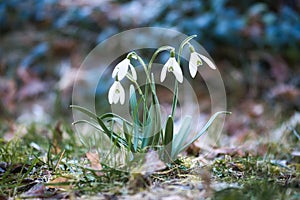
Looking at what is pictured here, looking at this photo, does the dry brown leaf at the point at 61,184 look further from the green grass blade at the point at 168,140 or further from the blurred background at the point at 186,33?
the blurred background at the point at 186,33

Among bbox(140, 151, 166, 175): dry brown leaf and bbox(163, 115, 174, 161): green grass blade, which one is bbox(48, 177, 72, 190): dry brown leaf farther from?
bbox(163, 115, 174, 161): green grass blade

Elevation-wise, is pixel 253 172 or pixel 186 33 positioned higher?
pixel 186 33

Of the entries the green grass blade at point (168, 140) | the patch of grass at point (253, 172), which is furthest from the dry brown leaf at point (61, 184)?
the patch of grass at point (253, 172)

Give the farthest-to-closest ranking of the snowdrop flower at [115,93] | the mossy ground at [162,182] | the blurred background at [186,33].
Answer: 1. the blurred background at [186,33]
2. the snowdrop flower at [115,93]
3. the mossy ground at [162,182]

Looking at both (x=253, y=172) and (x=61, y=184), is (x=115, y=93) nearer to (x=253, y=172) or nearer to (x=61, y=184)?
(x=61, y=184)

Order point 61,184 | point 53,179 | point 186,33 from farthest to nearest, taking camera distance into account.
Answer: point 186,33 → point 53,179 → point 61,184

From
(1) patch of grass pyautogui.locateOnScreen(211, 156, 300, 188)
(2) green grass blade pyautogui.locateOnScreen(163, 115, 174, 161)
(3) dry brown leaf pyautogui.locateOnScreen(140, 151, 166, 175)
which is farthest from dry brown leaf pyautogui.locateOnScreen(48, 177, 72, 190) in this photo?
(1) patch of grass pyautogui.locateOnScreen(211, 156, 300, 188)

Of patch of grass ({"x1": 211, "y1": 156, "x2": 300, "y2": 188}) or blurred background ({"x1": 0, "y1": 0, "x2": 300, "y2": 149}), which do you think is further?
blurred background ({"x1": 0, "y1": 0, "x2": 300, "y2": 149})

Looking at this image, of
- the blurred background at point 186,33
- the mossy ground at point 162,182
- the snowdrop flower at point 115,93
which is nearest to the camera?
the mossy ground at point 162,182

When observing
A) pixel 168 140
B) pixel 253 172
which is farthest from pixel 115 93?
pixel 253 172
